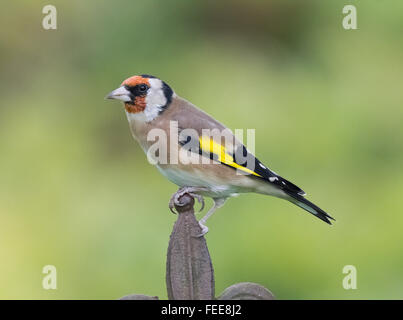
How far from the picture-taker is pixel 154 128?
103 inches

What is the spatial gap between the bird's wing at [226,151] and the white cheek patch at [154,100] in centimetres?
11

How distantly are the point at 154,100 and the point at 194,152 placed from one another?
258 millimetres

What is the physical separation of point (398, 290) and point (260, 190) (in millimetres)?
1075

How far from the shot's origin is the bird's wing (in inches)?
101

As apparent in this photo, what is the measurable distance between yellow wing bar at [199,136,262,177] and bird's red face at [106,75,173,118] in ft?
0.74

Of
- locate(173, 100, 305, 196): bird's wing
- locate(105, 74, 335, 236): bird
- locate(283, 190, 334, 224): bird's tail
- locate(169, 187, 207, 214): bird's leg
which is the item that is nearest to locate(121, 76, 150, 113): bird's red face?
locate(105, 74, 335, 236): bird

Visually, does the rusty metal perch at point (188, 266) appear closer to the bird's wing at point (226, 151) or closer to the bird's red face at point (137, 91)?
the bird's wing at point (226, 151)

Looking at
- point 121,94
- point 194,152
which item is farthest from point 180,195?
point 121,94

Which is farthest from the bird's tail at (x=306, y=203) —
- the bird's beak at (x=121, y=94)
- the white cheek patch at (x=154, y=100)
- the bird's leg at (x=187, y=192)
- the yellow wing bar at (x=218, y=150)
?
the bird's beak at (x=121, y=94)

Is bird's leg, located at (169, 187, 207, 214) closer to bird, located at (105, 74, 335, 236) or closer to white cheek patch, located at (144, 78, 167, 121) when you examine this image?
bird, located at (105, 74, 335, 236)

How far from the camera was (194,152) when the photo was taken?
2561mm

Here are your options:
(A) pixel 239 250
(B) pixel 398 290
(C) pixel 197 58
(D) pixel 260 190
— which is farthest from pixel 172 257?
(C) pixel 197 58

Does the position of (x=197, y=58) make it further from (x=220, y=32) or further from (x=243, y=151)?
(x=243, y=151)

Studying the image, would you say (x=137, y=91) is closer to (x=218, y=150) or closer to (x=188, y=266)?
(x=218, y=150)
